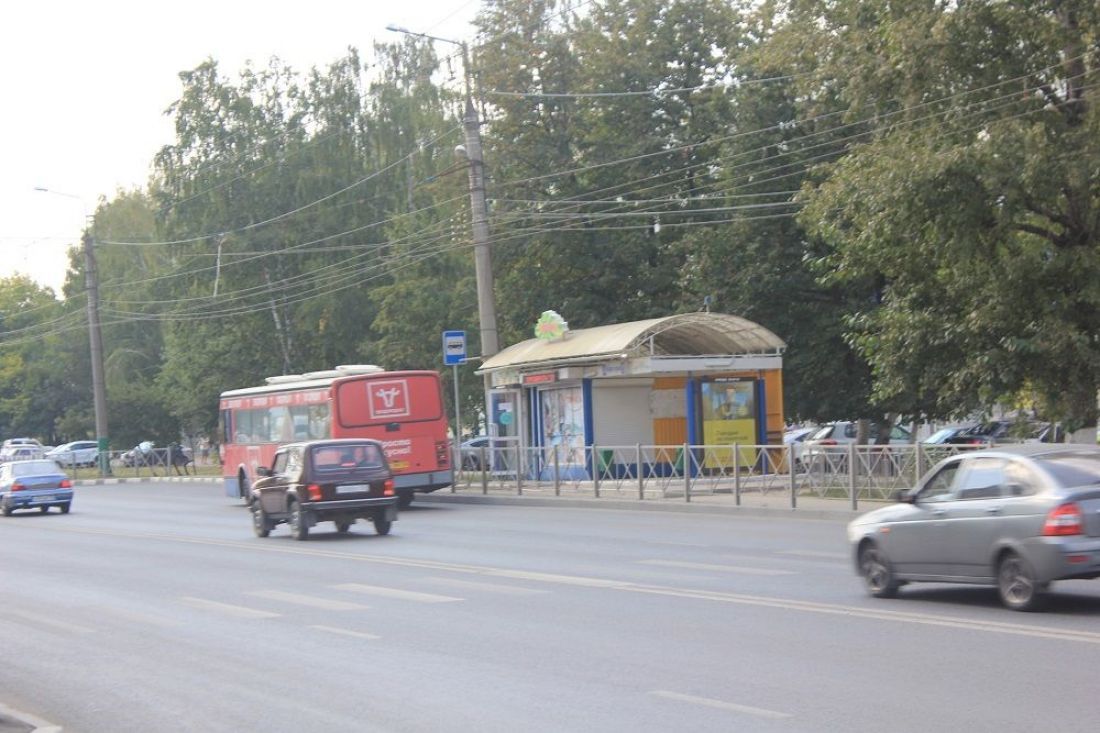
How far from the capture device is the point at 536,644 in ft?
37.9

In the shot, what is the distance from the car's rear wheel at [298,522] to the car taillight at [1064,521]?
1456 cm

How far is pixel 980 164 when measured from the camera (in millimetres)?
23672

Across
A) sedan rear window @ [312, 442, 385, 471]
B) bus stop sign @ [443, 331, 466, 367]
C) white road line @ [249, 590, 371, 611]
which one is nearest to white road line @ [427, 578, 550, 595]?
white road line @ [249, 590, 371, 611]

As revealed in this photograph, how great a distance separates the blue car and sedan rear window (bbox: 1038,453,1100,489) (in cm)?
3038

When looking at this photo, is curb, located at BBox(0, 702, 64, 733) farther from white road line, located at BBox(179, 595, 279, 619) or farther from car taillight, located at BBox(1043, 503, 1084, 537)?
car taillight, located at BBox(1043, 503, 1084, 537)

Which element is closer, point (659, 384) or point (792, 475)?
→ point (792, 475)

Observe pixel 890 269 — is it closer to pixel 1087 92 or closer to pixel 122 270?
pixel 1087 92

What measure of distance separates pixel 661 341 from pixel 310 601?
2215 centimetres

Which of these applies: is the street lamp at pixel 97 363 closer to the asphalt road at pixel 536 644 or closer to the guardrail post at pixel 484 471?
the guardrail post at pixel 484 471

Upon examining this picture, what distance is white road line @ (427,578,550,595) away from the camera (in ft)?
50.4

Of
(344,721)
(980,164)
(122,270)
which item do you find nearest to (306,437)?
(980,164)

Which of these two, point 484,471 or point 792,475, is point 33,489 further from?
point 792,475

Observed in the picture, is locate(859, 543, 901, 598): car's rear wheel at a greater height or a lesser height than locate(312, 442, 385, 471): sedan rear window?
lesser

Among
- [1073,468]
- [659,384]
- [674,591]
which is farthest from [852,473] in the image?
[1073,468]
